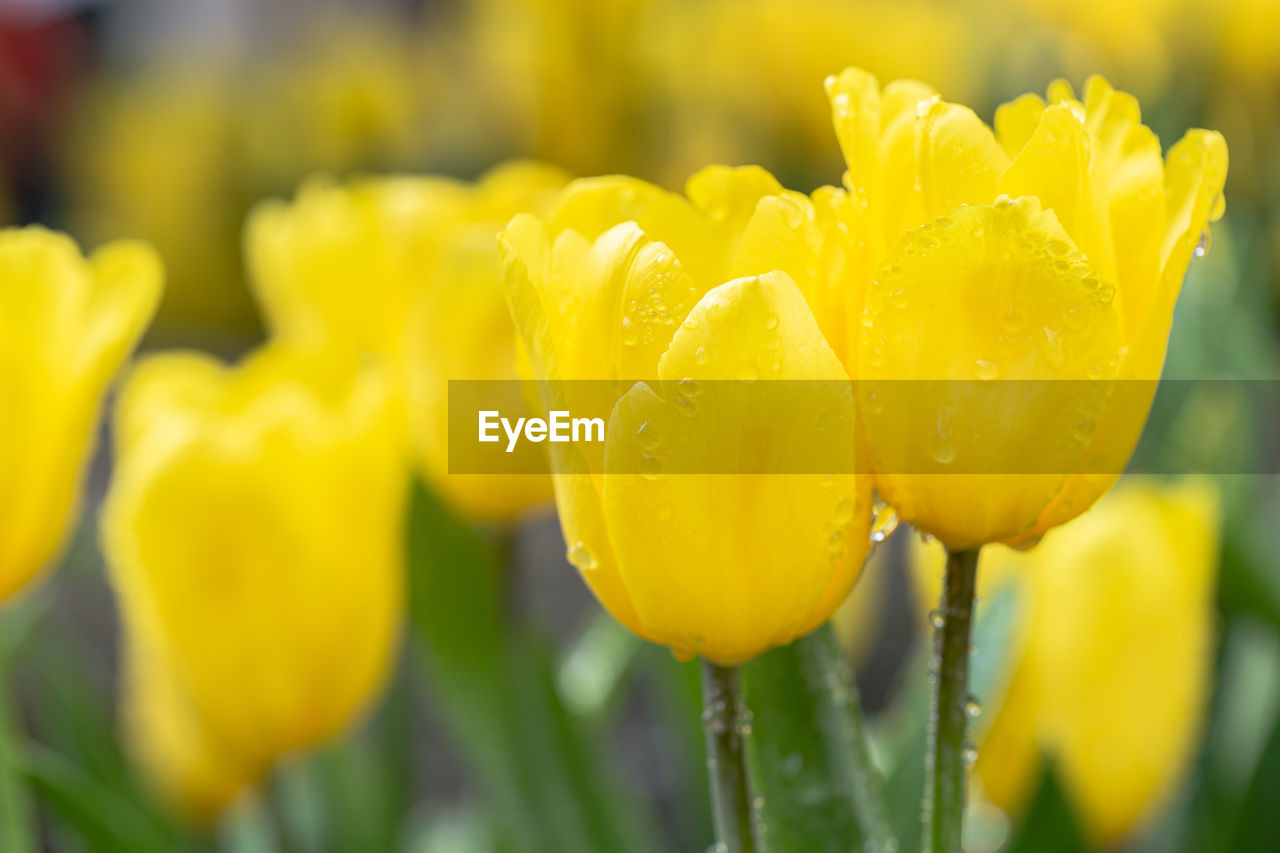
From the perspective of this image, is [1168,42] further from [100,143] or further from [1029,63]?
[100,143]

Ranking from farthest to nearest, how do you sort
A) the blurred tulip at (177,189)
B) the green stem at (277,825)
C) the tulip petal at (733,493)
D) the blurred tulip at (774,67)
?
the blurred tulip at (177,189)
the blurred tulip at (774,67)
the green stem at (277,825)
the tulip petal at (733,493)

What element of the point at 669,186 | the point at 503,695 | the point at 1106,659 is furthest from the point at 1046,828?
the point at 669,186

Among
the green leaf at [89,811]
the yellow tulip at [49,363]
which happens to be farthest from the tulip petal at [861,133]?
the green leaf at [89,811]

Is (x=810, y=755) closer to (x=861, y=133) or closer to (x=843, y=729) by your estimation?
(x=843, y=729)

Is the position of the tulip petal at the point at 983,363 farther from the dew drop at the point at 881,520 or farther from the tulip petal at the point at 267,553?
the tulip petal at the point at 267,553

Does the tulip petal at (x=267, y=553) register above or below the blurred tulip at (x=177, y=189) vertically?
above

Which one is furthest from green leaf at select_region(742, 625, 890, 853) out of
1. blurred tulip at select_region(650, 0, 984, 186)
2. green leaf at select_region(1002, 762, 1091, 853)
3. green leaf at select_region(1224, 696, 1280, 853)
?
blurred tulip at select_region(650, 0, 984, 186)

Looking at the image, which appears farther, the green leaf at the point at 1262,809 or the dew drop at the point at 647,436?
the green leaf at the point at 1262,809

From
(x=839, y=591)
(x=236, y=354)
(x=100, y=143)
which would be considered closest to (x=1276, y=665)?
(x=839, y=591)
